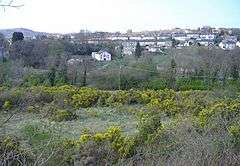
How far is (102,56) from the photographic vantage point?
36469mm

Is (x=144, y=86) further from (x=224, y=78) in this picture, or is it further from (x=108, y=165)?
(x=108, y=165)

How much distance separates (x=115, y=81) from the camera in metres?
28.3

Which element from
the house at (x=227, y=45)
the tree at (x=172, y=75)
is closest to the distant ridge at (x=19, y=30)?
the tree at (x=172, y=75)

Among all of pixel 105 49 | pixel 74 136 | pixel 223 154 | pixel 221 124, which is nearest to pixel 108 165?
pixel 223 154

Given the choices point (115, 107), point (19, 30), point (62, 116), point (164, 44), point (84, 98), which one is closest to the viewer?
point (19, 30)

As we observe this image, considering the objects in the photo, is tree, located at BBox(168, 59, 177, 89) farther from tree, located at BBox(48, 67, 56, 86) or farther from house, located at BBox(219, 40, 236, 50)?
tree, located at BBox(48, 67, 56, 86)

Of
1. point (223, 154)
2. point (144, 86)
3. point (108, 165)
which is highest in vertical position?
point (223, 154)

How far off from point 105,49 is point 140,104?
19.5 meters

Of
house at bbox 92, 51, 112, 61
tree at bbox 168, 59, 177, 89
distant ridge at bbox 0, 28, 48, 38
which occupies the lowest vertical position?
tree at bbox 168, 59, 177, 89

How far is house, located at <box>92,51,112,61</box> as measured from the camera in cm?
3582

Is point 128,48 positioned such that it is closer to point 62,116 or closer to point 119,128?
point 62,116

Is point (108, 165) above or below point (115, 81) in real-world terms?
above

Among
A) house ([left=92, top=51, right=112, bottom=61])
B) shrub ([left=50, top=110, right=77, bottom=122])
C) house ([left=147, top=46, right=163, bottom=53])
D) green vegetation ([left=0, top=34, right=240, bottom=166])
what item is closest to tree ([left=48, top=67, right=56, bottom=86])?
green vegetation ([left=0, top=34, right=240, bottom=166])

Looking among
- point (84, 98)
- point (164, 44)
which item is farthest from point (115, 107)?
point (164, 44)
